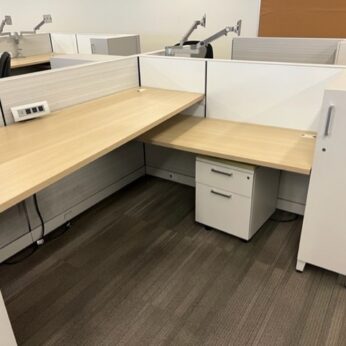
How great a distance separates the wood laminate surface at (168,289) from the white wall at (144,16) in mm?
2863

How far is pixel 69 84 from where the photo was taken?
2072mm

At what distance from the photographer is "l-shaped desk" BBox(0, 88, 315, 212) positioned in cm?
132

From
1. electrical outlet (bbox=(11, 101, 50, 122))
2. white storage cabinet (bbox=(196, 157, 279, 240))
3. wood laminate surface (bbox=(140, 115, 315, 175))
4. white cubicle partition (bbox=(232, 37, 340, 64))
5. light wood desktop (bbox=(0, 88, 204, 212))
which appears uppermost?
white cubicle partition (bbox=(232, 37, 340, 64))

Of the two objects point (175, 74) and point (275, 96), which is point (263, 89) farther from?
point (175, 74)

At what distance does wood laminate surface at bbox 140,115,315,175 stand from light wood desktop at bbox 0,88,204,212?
19 cm

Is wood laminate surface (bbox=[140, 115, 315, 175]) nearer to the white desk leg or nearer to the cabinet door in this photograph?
the cabinet door

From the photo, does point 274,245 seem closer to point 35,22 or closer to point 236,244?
point 236,244

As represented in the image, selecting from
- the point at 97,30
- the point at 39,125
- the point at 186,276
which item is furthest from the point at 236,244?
the point at 97,30

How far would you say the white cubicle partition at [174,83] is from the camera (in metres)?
2.36

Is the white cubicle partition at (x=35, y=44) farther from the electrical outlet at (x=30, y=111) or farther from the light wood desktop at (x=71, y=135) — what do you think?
the electrical outlet at (x=30, y=111)

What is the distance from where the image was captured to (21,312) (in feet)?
5.60

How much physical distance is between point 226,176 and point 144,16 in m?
3.84

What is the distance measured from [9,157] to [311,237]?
4.95ft

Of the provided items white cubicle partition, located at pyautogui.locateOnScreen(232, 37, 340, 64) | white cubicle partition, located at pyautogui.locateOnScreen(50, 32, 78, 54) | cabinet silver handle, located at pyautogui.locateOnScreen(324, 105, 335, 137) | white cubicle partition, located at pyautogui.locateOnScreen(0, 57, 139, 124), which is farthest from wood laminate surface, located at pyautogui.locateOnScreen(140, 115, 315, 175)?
white cubicle partition, located at pyautogui.locateOnScreen(50, 32, 78, 54)
